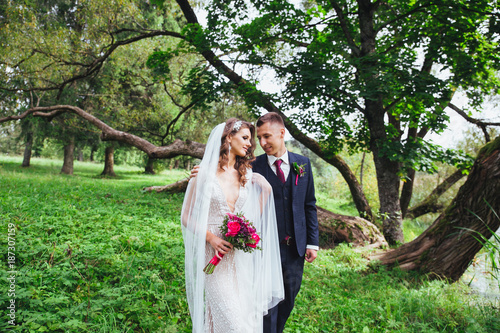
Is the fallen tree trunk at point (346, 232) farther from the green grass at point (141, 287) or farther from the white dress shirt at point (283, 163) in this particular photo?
the white dress shirt at point (283, 163)

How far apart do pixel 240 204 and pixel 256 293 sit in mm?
817

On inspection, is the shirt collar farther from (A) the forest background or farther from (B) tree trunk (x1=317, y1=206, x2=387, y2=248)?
(B) tree trunk (x1=317, y1=206, x2=387, y2=248)

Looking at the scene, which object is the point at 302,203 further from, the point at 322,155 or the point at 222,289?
the point at 322,155

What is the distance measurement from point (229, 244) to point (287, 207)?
0.88m

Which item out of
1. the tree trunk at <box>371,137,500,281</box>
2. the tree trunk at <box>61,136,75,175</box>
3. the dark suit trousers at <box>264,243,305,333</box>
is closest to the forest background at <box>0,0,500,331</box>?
the tree trunk at <box>371,137,500,281</box>

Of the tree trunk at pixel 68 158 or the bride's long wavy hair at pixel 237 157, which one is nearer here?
the bride's long wavy hair at pixel 237 157

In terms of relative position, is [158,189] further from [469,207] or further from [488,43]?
[488,43]

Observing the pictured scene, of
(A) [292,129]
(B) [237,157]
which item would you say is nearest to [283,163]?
(B) [237,157]

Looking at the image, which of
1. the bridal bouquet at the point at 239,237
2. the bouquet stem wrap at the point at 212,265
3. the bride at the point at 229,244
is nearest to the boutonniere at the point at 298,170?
the bride at the point at 229,244

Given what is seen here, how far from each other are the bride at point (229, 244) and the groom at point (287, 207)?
174 millimetres

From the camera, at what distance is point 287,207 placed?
10.1 feet

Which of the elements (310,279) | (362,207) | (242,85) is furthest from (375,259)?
(242,85)

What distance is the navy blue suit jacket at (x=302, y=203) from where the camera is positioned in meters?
3.04

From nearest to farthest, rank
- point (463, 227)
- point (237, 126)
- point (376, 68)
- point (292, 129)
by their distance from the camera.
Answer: point (237, 126)
point (463, 227)
point (376, 68)
point (292, 129)
